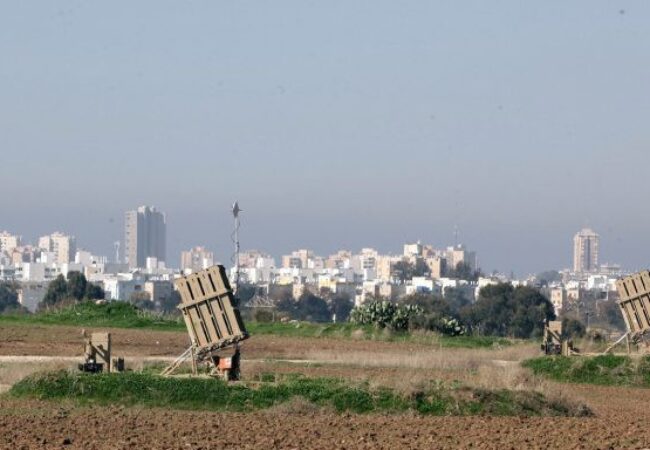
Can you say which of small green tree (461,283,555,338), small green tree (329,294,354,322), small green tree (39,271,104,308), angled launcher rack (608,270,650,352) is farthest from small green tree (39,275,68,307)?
small green tree (329,294,354,322)

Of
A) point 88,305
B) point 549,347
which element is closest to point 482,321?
point 88,305

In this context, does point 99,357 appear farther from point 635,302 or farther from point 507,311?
point 507,311

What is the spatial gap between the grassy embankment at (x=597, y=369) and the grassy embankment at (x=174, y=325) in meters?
11.1

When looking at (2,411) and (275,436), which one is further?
(2,411)

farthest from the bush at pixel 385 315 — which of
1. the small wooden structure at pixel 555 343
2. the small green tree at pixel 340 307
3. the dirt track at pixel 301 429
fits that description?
the small green tree at pixel 340 307

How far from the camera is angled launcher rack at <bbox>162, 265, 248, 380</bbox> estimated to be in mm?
27984

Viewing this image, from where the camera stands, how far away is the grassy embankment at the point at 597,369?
3594cm

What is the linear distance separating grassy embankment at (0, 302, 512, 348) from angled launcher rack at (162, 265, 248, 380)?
812 inches

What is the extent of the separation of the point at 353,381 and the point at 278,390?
189 centimetres

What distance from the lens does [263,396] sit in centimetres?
2539

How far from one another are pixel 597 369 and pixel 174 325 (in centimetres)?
2177

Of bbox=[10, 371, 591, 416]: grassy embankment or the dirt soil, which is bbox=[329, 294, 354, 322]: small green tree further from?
the dirt soil

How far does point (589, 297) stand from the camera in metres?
177

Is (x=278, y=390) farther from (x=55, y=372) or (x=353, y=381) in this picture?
(x=55, y=372)
